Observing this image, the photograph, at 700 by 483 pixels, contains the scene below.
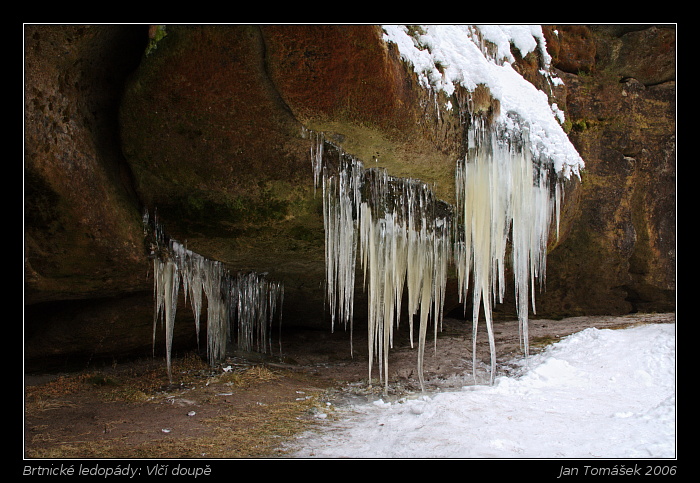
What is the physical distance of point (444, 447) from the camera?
12.8 feet

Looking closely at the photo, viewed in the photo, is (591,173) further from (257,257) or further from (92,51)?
(92,51)

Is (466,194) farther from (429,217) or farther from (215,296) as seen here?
(215,296)

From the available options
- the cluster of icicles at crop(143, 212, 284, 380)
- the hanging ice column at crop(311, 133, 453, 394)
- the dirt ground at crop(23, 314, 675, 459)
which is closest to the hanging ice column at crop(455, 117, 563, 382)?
the hanging ice column at crop(311, 133, 453, 394)

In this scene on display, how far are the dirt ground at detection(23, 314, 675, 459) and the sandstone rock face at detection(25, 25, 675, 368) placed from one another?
43.1 inches

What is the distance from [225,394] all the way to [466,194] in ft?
12.9

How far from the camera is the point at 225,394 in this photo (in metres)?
5.92

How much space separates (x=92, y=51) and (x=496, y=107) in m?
4.47

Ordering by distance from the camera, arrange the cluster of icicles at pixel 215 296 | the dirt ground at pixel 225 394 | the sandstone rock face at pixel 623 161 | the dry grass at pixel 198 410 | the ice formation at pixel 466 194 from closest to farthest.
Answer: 1. the dry grass at pixel 198 410
2. the dirt ground at pixel 225 394
3. the ice formation at pixel 466 194
4. the cluster of icicles at pixel 215 296
5. the sandstone rock face at pixel 623 161

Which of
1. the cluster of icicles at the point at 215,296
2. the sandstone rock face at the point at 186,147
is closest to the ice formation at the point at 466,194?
the sandstone rock face at the point at 186,147

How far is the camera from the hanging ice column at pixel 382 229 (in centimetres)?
562

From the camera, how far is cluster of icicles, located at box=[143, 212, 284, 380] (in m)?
6.21

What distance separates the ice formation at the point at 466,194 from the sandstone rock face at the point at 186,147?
0.89 ft

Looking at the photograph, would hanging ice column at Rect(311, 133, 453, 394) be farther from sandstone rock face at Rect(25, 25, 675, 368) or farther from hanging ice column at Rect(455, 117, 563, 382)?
hanging ice column at Rect(455, 117, 563, 382)

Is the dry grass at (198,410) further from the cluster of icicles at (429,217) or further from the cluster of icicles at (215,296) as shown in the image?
the cluster of icicles at (429,217)
